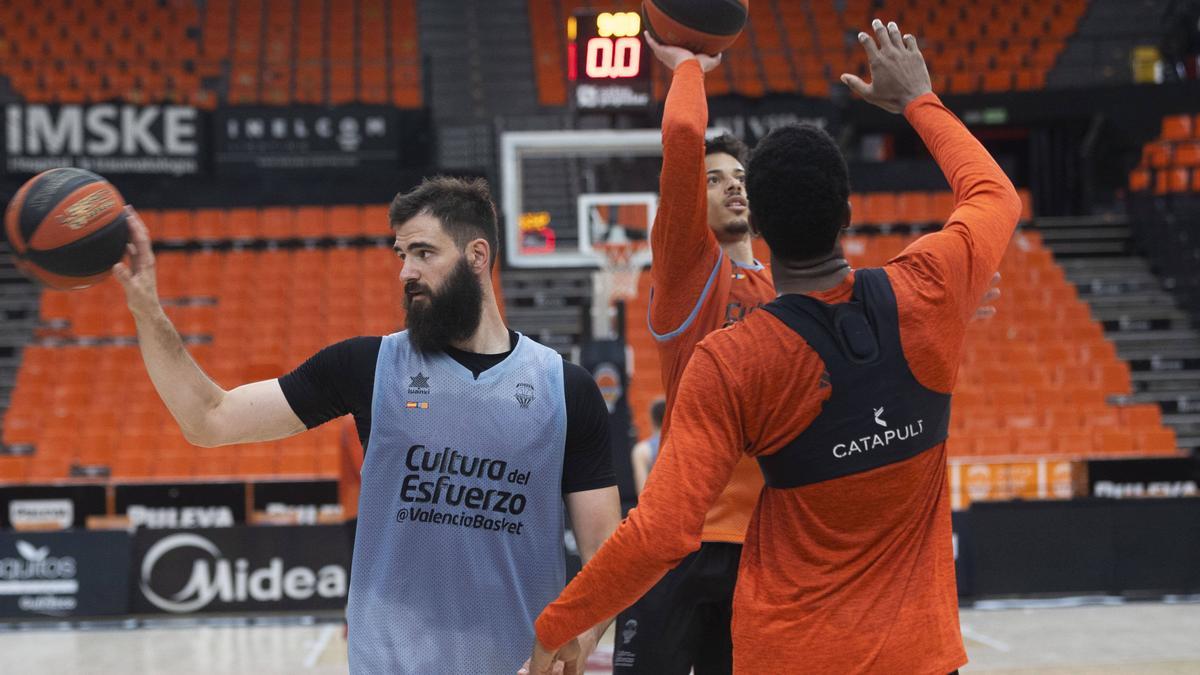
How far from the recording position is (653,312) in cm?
345

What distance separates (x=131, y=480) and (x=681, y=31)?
9796mm

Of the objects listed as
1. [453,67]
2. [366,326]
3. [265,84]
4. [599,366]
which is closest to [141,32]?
[265,84]

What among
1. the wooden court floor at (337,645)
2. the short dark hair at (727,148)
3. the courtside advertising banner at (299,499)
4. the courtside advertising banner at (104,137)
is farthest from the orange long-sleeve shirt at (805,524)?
the courtside advertising banner at (104,137)

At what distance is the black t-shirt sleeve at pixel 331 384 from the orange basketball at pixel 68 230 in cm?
52

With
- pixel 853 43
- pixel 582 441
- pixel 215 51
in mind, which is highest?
pixel 215 51

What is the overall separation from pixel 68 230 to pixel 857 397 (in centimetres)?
181

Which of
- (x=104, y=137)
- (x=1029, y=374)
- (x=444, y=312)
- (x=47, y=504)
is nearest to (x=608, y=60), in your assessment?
(x=444, y=312)

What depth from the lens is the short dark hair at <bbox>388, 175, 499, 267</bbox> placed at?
10.2 feet

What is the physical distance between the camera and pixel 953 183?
2.84 metres

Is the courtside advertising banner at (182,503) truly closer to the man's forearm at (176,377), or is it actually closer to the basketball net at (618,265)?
the basketball net at (618,265)

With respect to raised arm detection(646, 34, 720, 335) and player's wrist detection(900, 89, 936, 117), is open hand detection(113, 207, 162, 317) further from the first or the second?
player's wrist detection(900, 89, 936, 117)

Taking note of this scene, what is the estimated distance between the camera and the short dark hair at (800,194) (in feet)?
8.29

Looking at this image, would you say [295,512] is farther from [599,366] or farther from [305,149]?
[305,149]

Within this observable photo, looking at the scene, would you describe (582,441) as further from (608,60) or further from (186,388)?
(608,60)
